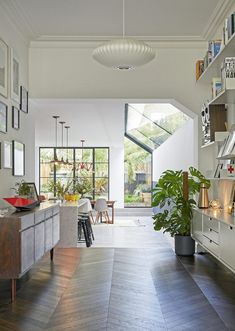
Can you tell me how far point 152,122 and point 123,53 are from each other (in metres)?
8.81

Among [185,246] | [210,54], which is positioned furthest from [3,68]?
[185,246]

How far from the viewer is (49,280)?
14.5 feet

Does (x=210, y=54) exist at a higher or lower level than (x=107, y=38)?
lower

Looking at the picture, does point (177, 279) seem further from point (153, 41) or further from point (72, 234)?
point (153, 41)

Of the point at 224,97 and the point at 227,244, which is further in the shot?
the point at 224,97

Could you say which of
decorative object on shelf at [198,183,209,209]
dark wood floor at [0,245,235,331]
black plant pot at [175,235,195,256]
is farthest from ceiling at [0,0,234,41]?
dark wood floor at [0,245,235,331]

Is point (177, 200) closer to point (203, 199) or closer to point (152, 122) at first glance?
point (203, 199)

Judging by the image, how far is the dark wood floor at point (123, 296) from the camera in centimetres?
312

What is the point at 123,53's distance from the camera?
3.83 m

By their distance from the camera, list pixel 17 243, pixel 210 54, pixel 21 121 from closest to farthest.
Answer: pixel 17 243 → pixel 210 54 → pixel 21 121

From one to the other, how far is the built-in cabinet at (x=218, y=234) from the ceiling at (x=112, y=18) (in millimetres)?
2429

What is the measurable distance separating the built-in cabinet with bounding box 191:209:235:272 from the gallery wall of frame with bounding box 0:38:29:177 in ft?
7.70

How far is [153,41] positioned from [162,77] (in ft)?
1.74

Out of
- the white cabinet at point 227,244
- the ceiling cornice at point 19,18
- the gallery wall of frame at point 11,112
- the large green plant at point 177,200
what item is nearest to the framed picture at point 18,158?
the gallery wall of frame at point 11,112
